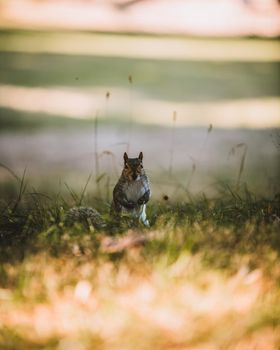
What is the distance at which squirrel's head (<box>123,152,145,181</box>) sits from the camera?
3.91 metres

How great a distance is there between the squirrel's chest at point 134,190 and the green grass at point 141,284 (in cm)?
27

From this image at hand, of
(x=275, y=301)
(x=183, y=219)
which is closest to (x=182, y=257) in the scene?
(x=275, y=301)

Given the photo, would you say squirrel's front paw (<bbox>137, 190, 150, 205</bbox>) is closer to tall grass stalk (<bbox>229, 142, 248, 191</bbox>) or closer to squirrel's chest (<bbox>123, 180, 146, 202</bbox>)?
squirrel's chest (<bbox>123, 180, 146, 202</bbox>)

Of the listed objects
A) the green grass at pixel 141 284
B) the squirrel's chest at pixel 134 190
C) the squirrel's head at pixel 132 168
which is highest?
the squirrel's head at pixel 132 168

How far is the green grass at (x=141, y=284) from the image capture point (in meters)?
2.52

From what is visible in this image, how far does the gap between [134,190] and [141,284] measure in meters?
1.17

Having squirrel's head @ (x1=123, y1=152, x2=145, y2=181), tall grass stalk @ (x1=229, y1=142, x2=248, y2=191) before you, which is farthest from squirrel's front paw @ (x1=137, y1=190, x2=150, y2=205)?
tall grass stalk @ (x1=229, y1=142, x2=248, y2=191)

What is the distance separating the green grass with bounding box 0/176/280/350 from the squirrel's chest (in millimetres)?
272

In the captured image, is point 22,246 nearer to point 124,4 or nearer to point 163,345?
point 163,345

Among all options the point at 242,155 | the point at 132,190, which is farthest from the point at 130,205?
the point at 242,155

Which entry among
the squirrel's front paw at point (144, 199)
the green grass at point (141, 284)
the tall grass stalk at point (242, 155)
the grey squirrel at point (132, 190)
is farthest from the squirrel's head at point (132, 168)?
the tall grass stalk at point (242, 155)

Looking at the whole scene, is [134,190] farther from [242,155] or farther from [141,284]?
[141,284]

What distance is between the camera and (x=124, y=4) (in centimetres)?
400

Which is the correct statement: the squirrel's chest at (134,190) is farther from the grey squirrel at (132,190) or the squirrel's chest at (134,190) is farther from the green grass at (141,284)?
the green grass at (141,284)
